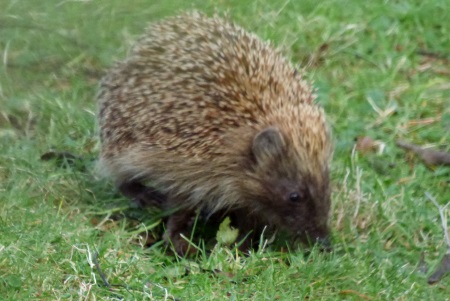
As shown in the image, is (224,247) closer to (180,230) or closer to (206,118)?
(180,230)

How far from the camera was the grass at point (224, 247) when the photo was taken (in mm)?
2904

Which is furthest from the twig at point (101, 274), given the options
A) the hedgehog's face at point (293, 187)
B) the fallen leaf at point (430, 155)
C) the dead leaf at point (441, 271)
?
the fallen leaf at point (430, 155)

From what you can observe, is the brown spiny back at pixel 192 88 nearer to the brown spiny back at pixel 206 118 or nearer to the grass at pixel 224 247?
the brown spiny back at pixel 206 118

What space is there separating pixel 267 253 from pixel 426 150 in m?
1.94

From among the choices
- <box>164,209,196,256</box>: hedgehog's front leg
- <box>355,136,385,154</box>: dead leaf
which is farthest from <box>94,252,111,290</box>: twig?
<box>355,136,385,154</box>: dead leaf

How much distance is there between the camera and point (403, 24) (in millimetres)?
7863

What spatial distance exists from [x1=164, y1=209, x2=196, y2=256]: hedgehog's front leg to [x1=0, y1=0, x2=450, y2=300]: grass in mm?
106

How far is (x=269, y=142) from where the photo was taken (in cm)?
528

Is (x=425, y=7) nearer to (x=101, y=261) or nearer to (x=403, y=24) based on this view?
(x=403, y=24)

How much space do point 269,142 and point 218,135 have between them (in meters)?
0.32

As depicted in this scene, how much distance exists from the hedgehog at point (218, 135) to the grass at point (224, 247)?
205 millimetres

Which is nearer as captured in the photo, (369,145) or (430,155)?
(430,155)

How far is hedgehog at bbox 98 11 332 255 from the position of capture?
209 inches

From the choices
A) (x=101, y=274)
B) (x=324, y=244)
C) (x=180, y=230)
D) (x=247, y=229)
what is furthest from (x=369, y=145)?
(x=101, y=274)
